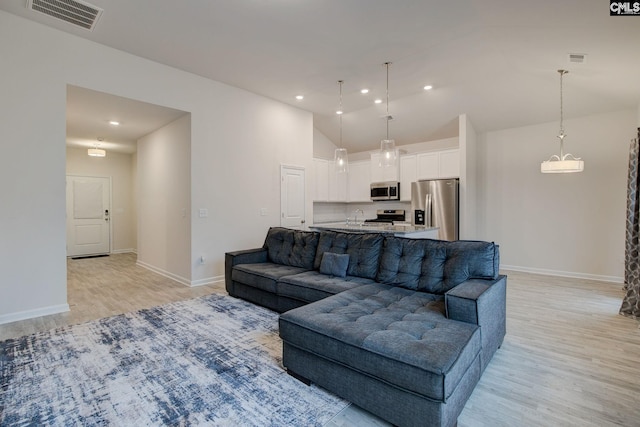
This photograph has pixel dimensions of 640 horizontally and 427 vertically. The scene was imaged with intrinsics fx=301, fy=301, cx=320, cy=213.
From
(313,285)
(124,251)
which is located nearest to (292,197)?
(313,285)

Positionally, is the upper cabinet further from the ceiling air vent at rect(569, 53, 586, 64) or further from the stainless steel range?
the ceiling air vent at rect(569, 53, 586, 64)

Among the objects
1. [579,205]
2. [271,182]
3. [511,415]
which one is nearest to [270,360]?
[511,415]

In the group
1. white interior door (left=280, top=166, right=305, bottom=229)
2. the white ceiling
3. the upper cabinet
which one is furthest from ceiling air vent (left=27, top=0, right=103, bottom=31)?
the upper cabinet

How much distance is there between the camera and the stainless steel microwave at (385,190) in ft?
22.4

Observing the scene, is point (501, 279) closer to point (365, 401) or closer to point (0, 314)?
point (365, 401)

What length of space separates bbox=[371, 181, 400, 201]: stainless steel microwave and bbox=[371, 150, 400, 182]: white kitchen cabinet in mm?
99

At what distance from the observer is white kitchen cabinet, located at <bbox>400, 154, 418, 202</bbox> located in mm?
6625

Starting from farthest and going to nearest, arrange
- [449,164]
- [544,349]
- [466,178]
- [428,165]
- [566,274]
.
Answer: [428,165] → [449,164] → [466,178] → [566,274] → [544,349]

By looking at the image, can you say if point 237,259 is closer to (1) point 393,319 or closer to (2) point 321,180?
(1) point 393,319

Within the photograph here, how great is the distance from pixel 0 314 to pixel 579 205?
8334 mm

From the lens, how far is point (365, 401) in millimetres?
1753

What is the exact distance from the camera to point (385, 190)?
699 centimetres

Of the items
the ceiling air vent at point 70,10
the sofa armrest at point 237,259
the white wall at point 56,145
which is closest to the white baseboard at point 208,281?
the white wall at point 56,145

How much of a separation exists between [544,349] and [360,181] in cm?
546
